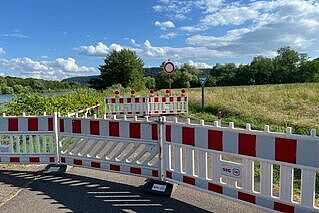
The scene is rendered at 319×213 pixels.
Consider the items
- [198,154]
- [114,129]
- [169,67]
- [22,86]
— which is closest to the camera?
[198,154]

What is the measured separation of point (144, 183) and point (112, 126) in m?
1.29

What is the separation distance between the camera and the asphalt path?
562 cm

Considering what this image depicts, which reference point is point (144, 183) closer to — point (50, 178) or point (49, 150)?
point (50, 178)

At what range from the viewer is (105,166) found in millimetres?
7723

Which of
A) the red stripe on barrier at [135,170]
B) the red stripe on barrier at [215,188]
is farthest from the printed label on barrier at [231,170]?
the red stripe on barrier at [135,170]

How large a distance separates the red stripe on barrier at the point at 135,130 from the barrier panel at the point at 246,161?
0.66m

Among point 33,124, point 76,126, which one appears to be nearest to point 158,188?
point 76,126

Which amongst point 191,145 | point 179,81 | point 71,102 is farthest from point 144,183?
point 179,81

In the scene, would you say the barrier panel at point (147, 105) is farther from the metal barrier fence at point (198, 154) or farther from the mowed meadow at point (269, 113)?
the metal barrier fence at point (198, 154)

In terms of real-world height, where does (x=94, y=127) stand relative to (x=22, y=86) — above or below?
below

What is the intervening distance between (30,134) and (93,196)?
112 inches

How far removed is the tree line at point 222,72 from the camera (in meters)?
71.4

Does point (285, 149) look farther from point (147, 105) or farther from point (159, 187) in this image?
point (147, 105)

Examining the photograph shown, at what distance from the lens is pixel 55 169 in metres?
8.11
